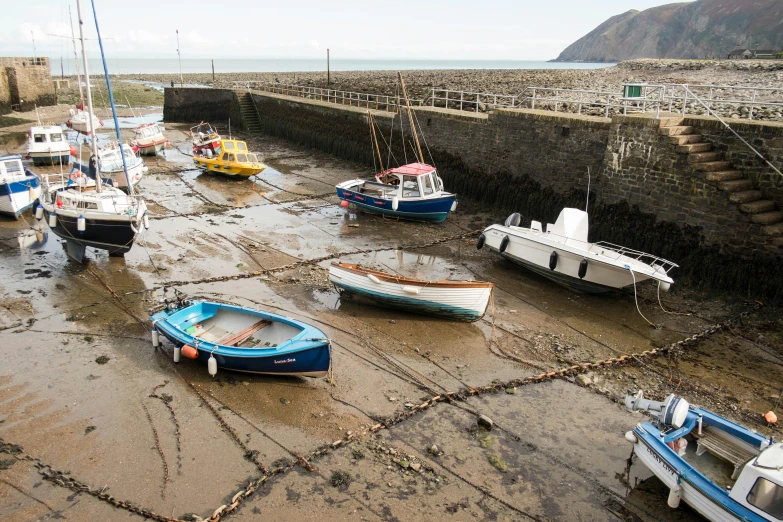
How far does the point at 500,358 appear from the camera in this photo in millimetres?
10156

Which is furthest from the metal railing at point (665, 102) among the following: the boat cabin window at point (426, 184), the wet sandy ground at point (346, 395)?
the wet sandy ground at point (346, 395)

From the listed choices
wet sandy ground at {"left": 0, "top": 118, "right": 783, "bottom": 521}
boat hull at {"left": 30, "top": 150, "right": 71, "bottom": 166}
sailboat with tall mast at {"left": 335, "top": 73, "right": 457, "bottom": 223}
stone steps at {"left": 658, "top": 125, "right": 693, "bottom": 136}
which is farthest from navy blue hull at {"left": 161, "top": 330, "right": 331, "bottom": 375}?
boat hull at {"left": 30, "top": 150, "right": 71, "bottom": 166}

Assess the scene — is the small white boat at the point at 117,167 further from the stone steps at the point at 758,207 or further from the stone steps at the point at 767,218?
the stone steps at the point at 767,218

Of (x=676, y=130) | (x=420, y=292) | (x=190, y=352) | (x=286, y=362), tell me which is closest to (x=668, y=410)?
(x=420, y=292)

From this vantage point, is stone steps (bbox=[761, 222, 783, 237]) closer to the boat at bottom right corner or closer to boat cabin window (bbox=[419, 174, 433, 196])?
the boat at bottom right corner

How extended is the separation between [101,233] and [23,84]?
33320 mm

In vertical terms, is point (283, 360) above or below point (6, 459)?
above

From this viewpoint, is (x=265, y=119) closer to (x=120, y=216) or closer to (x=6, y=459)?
(x=120, y=216)

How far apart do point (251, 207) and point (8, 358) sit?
32.9 feet

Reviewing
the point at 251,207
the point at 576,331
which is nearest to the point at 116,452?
the point at 576,331

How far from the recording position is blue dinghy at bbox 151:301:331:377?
352 inches

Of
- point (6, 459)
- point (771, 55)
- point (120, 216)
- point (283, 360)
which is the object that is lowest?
point (6, 459)

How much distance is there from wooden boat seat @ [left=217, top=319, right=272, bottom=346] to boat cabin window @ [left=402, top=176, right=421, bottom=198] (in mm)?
8000

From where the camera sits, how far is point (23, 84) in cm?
3925
